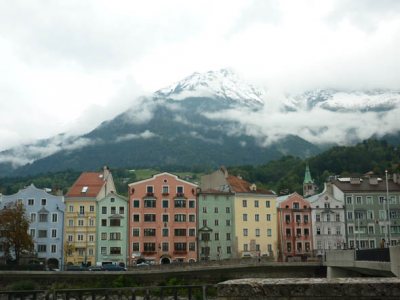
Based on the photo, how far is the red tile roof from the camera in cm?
9256

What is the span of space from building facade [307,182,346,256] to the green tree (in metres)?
47.4

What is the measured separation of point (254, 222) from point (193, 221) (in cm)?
1068

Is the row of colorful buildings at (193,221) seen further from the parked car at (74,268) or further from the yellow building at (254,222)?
the parked car at (74,268)

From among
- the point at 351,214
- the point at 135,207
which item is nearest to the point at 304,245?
the point at 351,214

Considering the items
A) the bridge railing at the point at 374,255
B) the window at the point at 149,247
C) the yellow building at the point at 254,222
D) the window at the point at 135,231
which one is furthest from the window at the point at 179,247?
the bridge railing at the point at 374,255

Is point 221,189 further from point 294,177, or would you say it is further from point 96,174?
point 294,177

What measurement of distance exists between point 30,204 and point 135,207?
57.5 feet

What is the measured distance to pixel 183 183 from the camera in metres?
93.8

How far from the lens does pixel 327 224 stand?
9750 cm

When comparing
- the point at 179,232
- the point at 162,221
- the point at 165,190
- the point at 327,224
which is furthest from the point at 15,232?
the point at 327,224

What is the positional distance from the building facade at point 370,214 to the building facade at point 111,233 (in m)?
38.5

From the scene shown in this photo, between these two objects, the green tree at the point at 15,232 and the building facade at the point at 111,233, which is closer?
the green tree at the point at 15,232

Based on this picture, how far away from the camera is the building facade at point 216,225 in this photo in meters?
93.4

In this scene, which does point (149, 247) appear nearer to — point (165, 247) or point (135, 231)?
point (165, 247)
